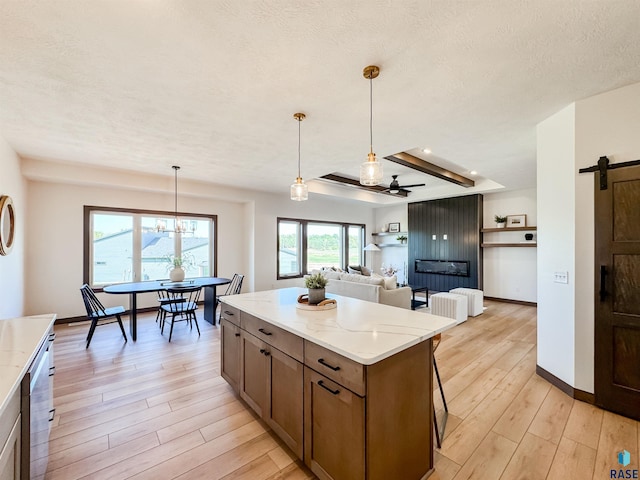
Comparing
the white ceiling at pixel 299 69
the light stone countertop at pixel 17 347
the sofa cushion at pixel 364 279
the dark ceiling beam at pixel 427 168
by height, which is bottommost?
the sofa cushion at pixel 364 279

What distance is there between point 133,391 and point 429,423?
2.70 metres

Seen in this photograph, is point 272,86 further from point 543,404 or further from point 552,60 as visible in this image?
point 543,404

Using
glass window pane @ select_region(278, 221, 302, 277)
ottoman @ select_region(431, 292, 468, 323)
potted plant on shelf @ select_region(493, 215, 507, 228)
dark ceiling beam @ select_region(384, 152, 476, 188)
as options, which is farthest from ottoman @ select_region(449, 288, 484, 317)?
glass window pane @ select_region(278, 221, 302, 277)

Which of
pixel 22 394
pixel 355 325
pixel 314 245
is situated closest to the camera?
pixel 22 394

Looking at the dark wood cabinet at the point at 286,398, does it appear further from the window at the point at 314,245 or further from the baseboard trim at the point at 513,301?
the baseboard trim at the point at 513,301

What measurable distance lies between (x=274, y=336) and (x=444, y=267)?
6.43 metres

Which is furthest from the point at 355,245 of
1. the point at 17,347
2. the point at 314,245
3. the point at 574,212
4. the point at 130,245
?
the point at 17,347

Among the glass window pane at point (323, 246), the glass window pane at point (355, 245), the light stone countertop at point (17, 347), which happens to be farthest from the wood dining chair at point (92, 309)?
the glass window pane at point (355, 245)

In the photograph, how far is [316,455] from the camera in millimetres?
1636

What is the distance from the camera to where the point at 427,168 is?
5047mm

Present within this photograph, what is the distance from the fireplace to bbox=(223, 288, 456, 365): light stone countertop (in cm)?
546

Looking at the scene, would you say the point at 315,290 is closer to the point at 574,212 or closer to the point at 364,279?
the point at 574,212

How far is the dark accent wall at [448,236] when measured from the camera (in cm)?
680

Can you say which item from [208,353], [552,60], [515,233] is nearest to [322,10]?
[552,60]
